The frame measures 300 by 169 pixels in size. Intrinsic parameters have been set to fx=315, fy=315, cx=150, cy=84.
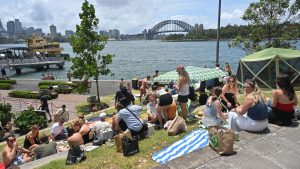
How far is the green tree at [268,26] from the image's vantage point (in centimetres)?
1934

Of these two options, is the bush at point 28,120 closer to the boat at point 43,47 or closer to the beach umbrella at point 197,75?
the beach umbrella at point 197,75

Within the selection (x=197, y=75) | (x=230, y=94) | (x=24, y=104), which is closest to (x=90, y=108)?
(x=24, y=104)

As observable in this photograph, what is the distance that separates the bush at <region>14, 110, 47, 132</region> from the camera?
13742mm

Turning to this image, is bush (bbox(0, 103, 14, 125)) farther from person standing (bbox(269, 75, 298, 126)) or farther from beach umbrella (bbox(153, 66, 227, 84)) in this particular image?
person standing (bbox(269, 75, 298, 126))

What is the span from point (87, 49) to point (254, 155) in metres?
14.7

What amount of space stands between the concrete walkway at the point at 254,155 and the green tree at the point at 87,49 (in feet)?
43.4

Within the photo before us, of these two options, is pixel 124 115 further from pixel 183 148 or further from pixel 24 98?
pixel 24 98

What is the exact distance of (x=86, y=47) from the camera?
18781 millimetres

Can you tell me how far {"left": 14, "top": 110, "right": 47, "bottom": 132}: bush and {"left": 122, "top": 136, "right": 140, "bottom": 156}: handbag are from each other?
8.73 metres

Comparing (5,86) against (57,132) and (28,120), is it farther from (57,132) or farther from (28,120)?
(57,132)

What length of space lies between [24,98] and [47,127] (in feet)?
32.9

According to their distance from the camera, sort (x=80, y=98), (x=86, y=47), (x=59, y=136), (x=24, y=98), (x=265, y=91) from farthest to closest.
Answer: (x=24, y=98)
(x=80, y=98)
(x=86, y=47)
(x=265, y=91)
(x=59, y=136)

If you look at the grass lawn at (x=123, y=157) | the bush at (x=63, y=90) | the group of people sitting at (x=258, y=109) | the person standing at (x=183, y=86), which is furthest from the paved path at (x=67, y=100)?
the group of people sitting at (x=258, y=109)

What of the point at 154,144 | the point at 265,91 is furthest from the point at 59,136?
the point at 265,91
